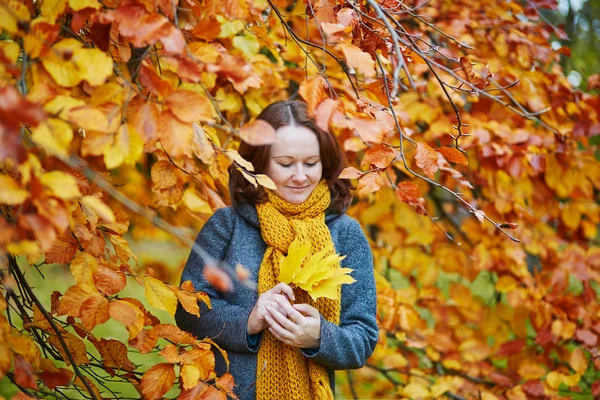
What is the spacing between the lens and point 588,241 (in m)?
3.49

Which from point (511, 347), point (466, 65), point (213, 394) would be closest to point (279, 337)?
point (213, 394)

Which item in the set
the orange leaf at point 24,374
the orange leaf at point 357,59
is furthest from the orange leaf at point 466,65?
the orange leaf at point 24,374

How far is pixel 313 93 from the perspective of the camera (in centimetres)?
135

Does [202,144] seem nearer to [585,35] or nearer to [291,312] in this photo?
[291,312]

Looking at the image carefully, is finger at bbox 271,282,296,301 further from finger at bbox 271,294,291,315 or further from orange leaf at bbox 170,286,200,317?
orange leaf at bbox 170,286,200,317

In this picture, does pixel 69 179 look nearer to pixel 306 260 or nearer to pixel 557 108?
pixel 306 260

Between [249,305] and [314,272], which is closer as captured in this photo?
[314,272]

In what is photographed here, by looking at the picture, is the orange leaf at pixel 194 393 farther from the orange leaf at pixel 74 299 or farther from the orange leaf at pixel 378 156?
the orange leaf at pixel 378 156

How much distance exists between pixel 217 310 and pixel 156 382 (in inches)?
12.6

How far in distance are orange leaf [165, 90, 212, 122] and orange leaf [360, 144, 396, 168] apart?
541 mm

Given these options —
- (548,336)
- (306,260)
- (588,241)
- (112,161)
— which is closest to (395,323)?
(548,336)

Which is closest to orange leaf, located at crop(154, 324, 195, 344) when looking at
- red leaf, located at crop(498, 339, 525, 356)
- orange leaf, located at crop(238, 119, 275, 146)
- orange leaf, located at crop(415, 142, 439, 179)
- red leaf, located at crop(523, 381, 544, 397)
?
orange leaf, located at crop(238, 119, 275, 146)

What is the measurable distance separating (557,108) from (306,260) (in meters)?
1.80

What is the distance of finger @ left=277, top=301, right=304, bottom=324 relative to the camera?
1.65 meters
